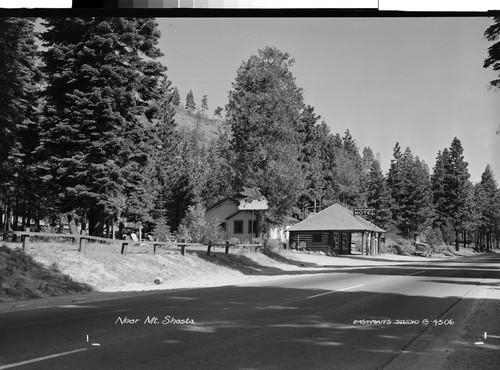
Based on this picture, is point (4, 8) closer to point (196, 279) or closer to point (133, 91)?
point (133, 91)

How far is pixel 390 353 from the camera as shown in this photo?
207 inches

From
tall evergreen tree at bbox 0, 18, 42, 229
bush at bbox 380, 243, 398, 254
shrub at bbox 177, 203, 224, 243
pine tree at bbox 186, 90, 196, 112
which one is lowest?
bush at bbox 380, 243, 398, 254

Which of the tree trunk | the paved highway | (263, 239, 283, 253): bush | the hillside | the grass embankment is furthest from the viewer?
(263, 239, 283, 253): bush

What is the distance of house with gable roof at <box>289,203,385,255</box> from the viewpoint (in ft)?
146

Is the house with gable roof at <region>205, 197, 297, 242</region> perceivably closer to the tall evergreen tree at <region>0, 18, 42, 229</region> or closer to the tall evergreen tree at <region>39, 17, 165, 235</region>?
the tall evergreen tree at <region>0, 18, 42, 229</region>

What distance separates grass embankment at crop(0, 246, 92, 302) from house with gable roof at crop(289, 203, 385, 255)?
3152 centimetres

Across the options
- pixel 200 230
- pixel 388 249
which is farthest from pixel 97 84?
pixel 388 249

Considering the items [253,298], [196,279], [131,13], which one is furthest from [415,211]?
[131,13]

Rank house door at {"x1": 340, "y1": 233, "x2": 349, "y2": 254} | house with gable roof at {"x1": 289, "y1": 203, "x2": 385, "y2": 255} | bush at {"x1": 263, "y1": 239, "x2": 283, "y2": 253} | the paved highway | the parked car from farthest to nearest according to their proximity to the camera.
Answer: the parked car, house door at {"x1": 340, "y1": 233, "x2": 349, "y2": 254}, house with gable roof at {"x1": 289, "y1": 203, "x2": 385, "y2": 255}, bush at {"x1": 263, "y1": 239, "x2": 283, "y2": 253}, the paved highway

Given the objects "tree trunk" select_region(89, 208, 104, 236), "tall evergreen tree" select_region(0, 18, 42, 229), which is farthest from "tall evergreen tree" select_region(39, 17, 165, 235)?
"tree trunk" select_region(89, 208, 104, 236)

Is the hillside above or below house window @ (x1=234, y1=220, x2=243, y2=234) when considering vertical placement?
above

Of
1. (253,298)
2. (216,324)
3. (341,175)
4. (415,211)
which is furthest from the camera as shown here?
(415,211)

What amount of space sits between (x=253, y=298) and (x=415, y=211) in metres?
58.6

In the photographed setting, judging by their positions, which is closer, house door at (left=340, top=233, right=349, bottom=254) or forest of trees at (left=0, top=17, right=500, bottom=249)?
forest of trees at (left=0, top=17, right=500, bottom=249)
